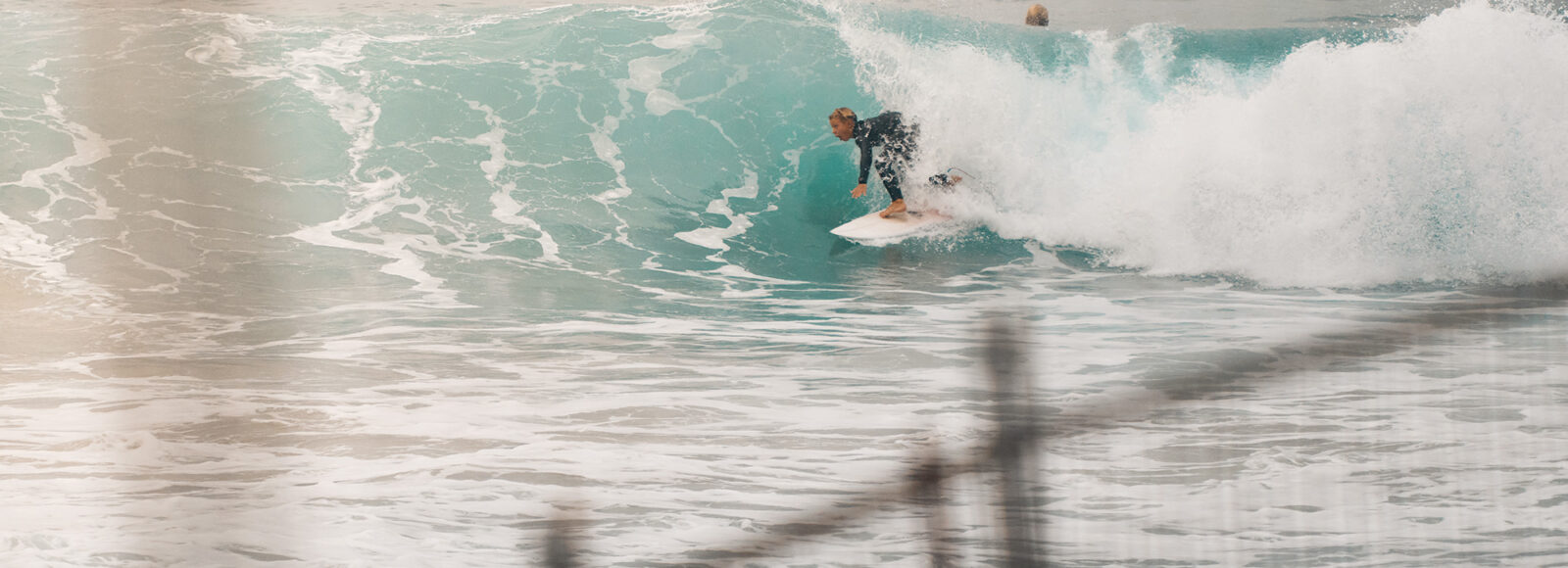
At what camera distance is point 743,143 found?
8.79 meters

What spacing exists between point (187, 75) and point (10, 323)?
556 cm

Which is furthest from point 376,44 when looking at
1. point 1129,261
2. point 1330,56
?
point 1330,56

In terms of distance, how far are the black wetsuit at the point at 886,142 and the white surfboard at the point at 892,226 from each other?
156mm

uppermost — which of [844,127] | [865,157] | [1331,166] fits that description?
[844,127]

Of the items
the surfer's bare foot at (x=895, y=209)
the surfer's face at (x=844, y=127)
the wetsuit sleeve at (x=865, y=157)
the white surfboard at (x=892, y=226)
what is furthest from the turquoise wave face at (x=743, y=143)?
the surfer's face at (x=844, y=127)

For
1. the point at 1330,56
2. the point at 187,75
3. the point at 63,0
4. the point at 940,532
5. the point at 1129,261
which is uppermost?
the point at 63,0

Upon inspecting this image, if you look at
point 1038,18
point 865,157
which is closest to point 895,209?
point 865,157

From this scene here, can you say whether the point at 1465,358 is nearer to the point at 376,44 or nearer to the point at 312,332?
the point at 312,332

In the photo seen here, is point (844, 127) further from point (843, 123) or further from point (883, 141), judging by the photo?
point (883, 141)

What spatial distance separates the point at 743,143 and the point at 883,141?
2373 millimetres

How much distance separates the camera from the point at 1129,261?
5836 millimetres

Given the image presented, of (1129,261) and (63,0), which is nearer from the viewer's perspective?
(1129,261)

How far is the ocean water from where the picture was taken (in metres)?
2.32

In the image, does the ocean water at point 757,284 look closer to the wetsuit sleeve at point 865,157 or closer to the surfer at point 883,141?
the surfer at point 883,141
